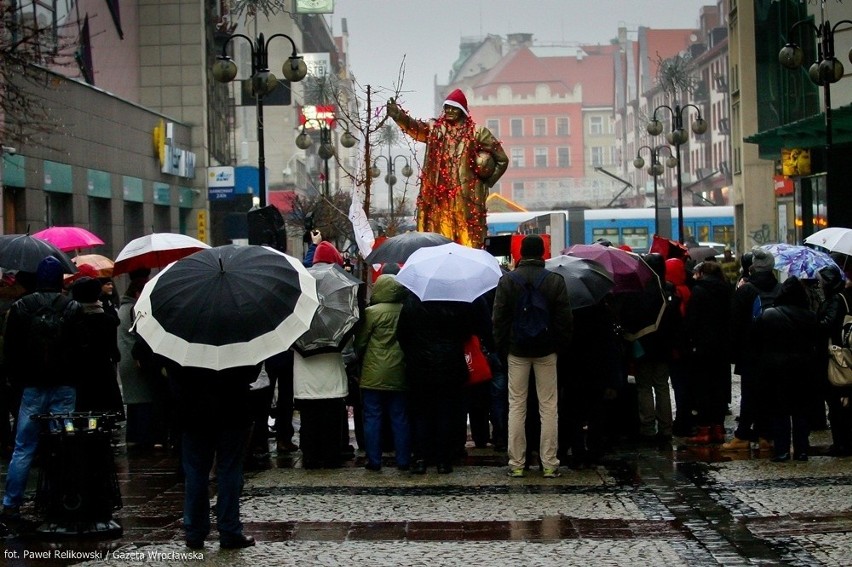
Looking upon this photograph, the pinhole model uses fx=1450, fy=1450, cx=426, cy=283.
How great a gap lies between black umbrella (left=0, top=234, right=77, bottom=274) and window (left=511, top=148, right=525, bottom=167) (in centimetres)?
14360

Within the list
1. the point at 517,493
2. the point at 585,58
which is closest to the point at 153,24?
the point at 517,493

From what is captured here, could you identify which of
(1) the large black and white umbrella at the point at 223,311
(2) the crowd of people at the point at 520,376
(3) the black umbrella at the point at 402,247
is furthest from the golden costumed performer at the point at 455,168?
(1) the large black and white umbrella at the point at 223,311

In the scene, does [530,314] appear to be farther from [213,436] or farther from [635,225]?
[635,225]

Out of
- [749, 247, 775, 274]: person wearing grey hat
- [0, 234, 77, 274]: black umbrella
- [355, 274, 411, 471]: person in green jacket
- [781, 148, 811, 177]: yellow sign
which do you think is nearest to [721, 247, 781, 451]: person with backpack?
[749, 247, 775, 274]: person wearing grey hat

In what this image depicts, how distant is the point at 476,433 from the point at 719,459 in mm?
2496

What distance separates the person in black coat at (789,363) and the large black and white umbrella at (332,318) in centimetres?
355

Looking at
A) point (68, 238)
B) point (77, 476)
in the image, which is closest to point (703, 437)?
point (77, 476)

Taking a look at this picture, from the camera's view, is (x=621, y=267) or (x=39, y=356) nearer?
(x=39, y=356)

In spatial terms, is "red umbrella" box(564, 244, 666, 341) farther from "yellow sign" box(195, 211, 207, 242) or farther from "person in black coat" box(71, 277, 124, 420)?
"yellow sign" box(195, 211, 207, 242)

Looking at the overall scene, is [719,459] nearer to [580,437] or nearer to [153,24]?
[580,437]

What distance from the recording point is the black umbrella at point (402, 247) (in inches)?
566

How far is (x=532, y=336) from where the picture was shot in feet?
38.7

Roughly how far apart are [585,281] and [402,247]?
270 centimetres

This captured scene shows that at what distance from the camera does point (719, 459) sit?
42.5 ft
